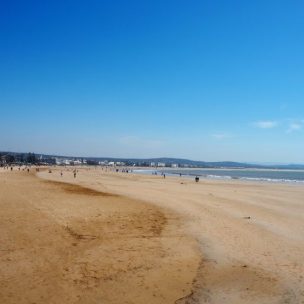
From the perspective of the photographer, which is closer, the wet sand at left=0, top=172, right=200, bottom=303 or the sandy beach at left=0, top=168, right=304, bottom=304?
the wet sand at left=0, top=172, right=200, bottom=303

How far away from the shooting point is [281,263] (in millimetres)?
11016

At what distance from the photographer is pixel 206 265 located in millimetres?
10664

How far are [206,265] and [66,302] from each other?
4329 mm

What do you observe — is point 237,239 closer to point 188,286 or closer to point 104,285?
point 188,286

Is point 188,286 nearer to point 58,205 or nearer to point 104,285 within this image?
point 104,285

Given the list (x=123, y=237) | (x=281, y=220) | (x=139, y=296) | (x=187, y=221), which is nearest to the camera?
(x=139, y=296)

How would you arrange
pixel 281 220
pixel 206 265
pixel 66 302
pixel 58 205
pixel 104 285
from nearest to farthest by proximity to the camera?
pixel 66 302 < pixel 104 285 < pixel 206 265 < pixel 281 220 < pixel 58 205

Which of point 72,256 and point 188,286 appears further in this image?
point 72,256

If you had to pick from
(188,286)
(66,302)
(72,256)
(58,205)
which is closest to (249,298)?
(188,286)

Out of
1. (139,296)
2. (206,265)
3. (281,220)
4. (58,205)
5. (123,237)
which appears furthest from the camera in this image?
(58,205)

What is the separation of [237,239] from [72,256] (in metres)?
6.21

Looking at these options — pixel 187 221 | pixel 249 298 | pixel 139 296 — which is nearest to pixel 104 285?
pixel 139 296

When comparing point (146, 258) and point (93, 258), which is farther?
point (146, 258)

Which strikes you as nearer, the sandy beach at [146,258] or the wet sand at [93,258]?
Result: the wet sand at [93,258]
